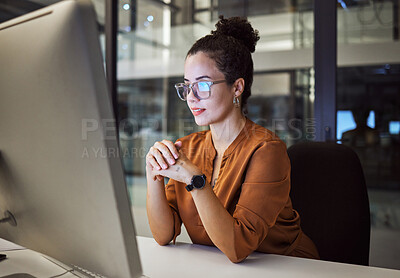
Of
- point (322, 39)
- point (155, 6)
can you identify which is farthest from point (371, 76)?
point (155, 6)

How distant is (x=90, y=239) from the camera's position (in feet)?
1.91

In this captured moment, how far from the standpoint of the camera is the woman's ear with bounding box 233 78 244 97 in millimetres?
1385

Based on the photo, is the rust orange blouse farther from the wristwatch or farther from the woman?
the wristwatch

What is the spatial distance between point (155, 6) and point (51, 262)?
3396 millimetres

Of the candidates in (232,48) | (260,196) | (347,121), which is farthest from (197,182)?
(347,121)

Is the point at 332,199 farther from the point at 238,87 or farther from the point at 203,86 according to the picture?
the point at 203,86

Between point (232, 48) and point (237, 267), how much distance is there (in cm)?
82

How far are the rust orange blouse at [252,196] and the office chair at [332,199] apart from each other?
130mm

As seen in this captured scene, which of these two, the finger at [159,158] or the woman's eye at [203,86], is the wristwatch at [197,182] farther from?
the woman's eye at [203,86]

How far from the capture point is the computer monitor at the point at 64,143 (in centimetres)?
52

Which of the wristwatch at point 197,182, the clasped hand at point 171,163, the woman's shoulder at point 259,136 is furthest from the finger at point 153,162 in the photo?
the woman's shoulder at point 259,136

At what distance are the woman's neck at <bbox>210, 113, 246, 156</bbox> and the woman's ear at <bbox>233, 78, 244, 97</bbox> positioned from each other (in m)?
0.08

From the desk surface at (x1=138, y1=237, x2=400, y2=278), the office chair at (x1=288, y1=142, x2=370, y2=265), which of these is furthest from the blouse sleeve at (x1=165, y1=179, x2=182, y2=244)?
the office chair at (x1=288, y1=142, x2=370, y2=265)

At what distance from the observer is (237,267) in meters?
0.95
